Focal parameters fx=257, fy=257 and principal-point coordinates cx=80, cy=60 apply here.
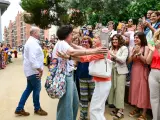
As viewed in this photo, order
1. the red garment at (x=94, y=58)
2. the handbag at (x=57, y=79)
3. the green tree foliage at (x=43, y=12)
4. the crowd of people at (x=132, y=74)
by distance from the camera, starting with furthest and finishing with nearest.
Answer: the green tree foliage at (x=43, y=12) → the crowd of people at (x=132, y=74) → the handbag at (x=57, y=79) → the red garment at (x=94, y=58)

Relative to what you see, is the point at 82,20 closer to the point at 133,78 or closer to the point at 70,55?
the point at 133,78

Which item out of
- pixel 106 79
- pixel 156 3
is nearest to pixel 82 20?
pixel 156 3

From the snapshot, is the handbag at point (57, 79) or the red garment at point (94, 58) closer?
the red garment at point (94, 58)

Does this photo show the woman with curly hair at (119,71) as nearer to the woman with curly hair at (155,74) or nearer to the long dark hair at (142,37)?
the long dark hair at (142,37)

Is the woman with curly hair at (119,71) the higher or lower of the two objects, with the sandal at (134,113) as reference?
higher

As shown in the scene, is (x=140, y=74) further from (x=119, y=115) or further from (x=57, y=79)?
(x=57, y=79)

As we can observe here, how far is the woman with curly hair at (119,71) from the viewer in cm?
522

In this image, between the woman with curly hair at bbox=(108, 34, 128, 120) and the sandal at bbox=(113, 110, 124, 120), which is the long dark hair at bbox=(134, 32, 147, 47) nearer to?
the woman with curly hair at bbox=(108, 34, 128, 120)

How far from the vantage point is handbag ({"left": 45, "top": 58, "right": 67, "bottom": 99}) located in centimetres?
377

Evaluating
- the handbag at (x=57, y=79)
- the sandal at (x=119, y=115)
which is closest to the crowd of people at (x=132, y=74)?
the sandal at (x=119, y=115)

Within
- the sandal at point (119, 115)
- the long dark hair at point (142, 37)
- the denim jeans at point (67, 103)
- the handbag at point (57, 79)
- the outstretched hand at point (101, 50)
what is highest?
the long dark hair at point (142, 37)

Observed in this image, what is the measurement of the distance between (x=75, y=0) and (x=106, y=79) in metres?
11.6

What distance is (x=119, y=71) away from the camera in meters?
5.33

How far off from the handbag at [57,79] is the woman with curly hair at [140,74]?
180 centimetres
